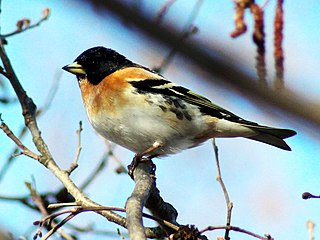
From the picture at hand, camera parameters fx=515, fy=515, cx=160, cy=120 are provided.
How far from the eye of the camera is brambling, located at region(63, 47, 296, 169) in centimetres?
378

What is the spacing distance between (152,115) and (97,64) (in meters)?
0.88

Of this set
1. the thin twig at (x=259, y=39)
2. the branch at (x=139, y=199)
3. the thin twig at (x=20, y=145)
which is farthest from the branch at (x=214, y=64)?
the thin twig at (x=20, y=145)

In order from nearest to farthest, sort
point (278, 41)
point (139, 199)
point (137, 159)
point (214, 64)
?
point (214, 64) < point (278, 41) < point (139, 199) < point (137, 159)

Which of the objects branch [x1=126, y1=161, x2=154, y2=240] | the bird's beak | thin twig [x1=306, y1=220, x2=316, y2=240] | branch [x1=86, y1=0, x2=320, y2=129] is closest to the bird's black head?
the bird's beak

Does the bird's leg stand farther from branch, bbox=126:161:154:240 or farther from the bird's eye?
the bird's eye

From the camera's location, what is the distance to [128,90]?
13.0 ft

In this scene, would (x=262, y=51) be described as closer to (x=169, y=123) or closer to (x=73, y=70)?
(x=169, y=123)

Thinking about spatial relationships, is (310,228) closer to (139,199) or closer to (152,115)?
(139,199)

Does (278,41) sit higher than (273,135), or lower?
lower

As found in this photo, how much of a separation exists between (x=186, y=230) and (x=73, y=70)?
8.80ft

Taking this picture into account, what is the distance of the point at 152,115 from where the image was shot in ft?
12.6

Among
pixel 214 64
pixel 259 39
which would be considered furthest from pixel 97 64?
pixel 214 64

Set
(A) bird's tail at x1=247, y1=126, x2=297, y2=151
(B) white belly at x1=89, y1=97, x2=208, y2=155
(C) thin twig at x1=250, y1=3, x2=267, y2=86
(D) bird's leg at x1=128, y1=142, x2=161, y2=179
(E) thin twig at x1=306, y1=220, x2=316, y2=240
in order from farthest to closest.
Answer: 1. (A) bird's tail at x1=247, y1=126, x2=297, y2=151
2. (B) white belly at x1=89, y1=97, x2=208, y2=155
3. (D) bird's leg at x1=128, y1=142, x2=161, y2=179
4. (E) thin twig at x1=306, y1=220, x2=316, y2=240
5. (C) thin twig at x1=250, y1=3, x2=267, y2=86

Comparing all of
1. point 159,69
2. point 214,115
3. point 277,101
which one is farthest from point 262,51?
Result: point 159,69
